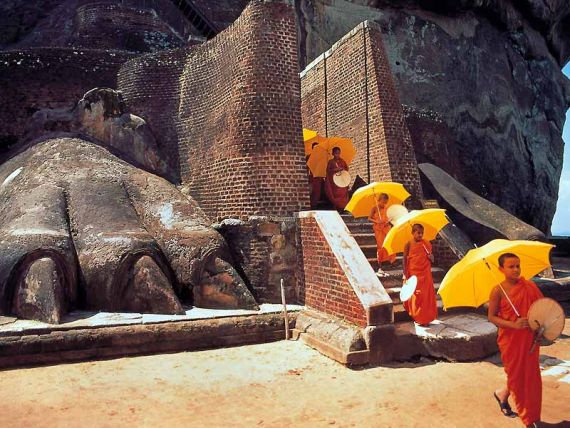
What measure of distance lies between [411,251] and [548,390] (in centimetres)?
240

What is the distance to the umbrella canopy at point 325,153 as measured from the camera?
10133 mm

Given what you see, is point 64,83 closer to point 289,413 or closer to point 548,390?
point 289,413

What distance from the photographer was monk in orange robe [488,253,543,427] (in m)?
3.92

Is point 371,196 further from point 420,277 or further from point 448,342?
point 448,342

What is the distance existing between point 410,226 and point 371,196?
1.39 m

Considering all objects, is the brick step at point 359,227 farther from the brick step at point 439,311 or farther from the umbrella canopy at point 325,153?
the brick step at point 439,311

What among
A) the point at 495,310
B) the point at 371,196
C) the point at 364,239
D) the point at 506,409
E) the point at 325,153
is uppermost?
the point at 325,153

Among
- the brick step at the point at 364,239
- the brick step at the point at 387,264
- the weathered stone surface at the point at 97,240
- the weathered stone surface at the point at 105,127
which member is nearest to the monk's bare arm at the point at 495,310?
the brick step at the point at 387,264

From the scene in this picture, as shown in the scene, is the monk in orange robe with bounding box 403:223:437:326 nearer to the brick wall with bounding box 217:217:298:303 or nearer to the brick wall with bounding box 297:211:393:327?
the brick wall with bounding box 297:211:393:327

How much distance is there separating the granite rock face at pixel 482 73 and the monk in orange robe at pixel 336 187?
1282 cm

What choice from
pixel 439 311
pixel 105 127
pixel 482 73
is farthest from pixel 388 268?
pixel 482 73

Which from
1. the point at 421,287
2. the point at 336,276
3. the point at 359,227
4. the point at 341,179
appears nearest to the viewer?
the point at 421,287

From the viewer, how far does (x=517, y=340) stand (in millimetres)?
4051

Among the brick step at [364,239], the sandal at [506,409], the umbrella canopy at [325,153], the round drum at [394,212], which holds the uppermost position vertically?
the umbrella canopy at [325,153]
